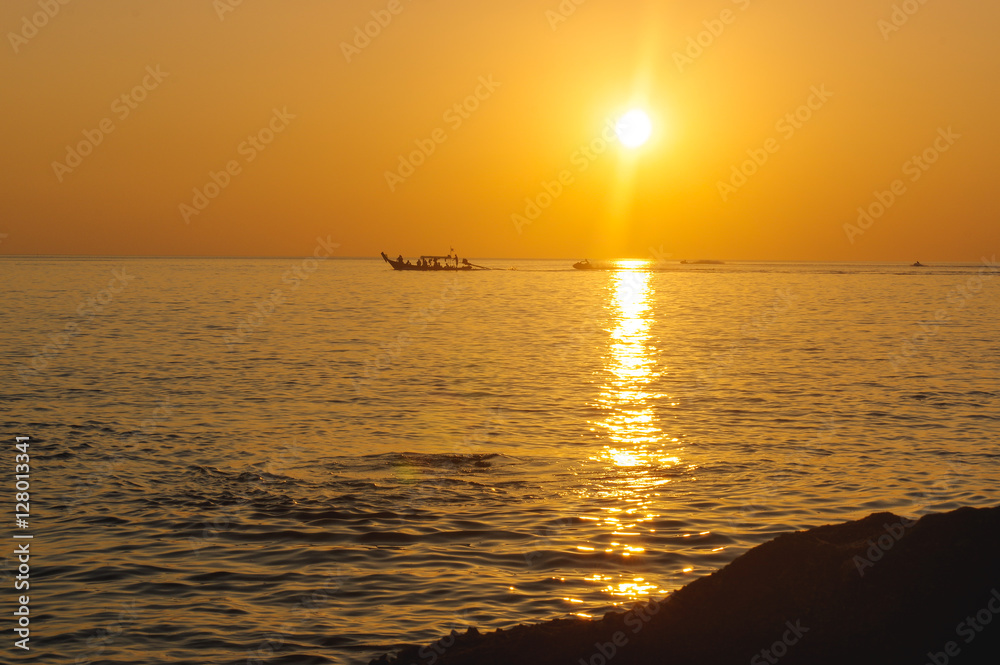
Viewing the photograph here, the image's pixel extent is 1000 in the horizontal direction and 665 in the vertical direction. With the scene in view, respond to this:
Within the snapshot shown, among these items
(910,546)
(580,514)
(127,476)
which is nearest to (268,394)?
(127,476)

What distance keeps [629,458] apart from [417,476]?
482 centimetres

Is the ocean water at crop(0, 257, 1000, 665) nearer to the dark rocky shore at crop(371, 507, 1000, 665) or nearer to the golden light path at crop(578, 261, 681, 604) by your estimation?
the golden light path at crop(578, 261, 681, 604)

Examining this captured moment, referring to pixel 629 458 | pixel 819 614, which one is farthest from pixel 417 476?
pixel 819 614

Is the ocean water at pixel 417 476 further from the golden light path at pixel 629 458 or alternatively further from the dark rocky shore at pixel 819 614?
the dark rocky shore at pixel 819 614

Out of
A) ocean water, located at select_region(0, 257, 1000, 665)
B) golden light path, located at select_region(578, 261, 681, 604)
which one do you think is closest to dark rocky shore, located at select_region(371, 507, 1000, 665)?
ocean water, located at select_region(0, 257, 1000, 665)

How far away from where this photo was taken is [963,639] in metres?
6.41

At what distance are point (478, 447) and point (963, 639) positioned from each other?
1371cm

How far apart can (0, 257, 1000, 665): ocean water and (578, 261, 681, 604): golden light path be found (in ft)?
0.24

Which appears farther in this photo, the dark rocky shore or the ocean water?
the ocean water

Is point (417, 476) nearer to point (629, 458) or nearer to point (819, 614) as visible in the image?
point (629, 458)

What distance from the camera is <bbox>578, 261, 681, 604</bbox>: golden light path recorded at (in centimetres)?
1220

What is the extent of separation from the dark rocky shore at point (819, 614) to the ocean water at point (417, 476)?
245 cm

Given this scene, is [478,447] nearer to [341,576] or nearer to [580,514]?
[580,514]

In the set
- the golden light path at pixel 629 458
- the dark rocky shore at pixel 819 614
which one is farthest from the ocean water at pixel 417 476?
the dark rocky shore at pixel 819 614
